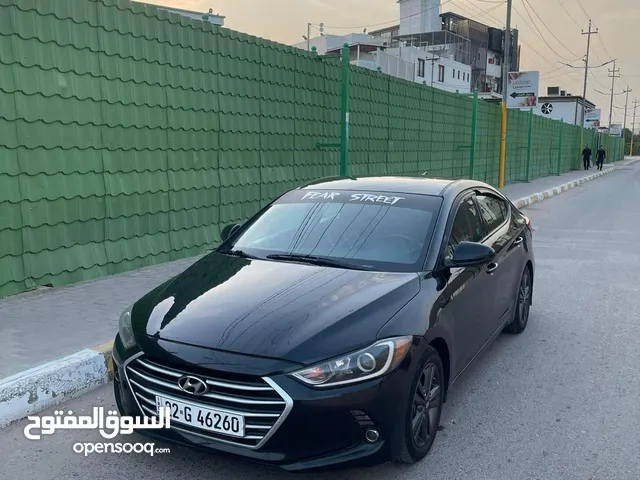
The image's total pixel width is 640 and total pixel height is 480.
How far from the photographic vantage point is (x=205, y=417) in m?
2.87

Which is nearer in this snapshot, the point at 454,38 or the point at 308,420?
the point at 308,420

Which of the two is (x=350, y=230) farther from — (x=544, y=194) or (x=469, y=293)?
(x=544, y=194)

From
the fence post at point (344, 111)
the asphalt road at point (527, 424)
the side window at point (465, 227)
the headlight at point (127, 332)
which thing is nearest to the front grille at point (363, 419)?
the asphalt road at point (527, 424)

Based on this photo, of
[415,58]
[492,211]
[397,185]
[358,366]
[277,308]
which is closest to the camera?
[358,366]

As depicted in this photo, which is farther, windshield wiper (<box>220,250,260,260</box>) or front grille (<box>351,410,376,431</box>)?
windshield wiper (<box>220,250,260,260</box>)

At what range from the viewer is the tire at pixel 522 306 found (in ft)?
18.1

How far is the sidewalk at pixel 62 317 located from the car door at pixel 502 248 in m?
3.08

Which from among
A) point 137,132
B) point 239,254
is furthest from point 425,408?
point 137,132

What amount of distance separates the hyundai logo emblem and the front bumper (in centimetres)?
3

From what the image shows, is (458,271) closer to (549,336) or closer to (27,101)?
(549,336)

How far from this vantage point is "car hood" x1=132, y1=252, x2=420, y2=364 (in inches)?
115

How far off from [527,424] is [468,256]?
3.69ft

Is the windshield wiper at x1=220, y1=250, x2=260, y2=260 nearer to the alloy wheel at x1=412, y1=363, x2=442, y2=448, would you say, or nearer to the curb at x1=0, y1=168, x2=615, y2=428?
the curb at x1=0, y1=168, x2=615, y2=428

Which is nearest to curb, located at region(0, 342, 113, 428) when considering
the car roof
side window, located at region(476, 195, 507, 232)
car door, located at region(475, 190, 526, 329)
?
the car roof
